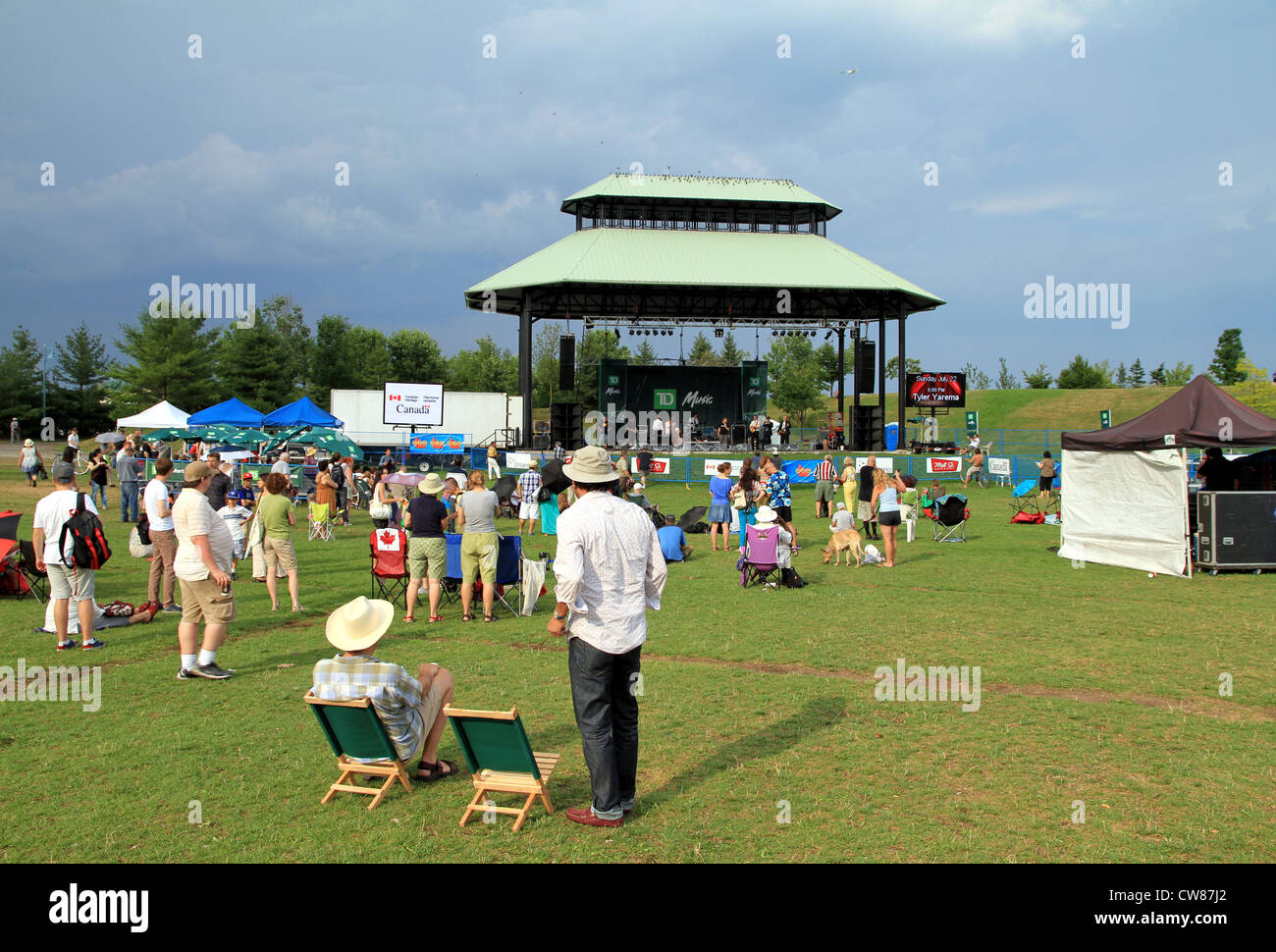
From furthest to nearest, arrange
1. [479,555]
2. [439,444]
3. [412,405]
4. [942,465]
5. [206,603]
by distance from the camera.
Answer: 1. [439,444]
2. [412,405]
3. [942,465]
4. [479,555]
5. [206,603]

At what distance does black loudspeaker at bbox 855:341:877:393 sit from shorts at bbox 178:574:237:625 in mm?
33488

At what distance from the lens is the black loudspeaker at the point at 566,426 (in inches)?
1399

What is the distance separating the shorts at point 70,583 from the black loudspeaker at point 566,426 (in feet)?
89.9

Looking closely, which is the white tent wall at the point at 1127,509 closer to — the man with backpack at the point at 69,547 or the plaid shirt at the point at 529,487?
the plaid shirt at the point at 529,487

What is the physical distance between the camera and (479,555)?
982 centimetres

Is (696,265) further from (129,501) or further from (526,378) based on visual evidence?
(129,501)

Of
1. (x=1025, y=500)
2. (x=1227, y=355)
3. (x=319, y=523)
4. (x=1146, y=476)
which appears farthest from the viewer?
(x=1227, y=355)

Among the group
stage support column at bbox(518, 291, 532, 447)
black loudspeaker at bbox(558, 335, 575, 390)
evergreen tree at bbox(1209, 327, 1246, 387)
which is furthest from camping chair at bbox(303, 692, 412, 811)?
evergreen tree at bbox(1209, 327, 1246, 387)

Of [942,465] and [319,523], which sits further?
[942,465]

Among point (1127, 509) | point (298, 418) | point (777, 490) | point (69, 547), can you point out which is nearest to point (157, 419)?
point (298, 418)

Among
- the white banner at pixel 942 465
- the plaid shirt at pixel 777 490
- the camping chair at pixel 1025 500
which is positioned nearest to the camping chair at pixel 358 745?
the plaid shirt at pixel 777 490

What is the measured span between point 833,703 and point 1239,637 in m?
5.08

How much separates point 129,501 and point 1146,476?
19.6m
